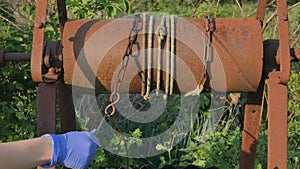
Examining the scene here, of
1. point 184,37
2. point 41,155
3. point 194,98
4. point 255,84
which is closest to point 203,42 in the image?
point 184,37

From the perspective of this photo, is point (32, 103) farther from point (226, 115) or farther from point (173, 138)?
point (226, 115)

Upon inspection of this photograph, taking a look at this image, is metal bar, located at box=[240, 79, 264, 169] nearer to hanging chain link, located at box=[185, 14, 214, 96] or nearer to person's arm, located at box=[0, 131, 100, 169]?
hanging chain link, located at box=[185, 14, 214, 96]

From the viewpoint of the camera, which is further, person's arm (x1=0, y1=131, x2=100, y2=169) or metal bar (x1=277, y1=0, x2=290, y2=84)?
metal bar (x1=277, y1=0, x2=290, y2=84)

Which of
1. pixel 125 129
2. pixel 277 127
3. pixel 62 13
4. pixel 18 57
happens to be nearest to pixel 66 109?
pixel 18 57

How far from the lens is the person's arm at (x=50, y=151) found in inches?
72.7

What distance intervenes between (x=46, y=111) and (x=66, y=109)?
40 cm

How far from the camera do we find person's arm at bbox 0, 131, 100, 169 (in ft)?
6.06

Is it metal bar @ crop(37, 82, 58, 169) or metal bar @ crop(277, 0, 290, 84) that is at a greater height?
metal bar @ crop(277, 0, 290, 84)


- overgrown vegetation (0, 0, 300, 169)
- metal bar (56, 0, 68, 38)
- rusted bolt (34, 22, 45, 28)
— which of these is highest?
metal bar (56, 0, 68, 38)

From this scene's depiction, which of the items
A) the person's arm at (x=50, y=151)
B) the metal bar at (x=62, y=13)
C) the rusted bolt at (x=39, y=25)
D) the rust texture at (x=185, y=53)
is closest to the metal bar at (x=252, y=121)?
the rust texture at (x=185, y=53)

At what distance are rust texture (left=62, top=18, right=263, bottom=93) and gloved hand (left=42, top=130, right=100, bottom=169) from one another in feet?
0.88

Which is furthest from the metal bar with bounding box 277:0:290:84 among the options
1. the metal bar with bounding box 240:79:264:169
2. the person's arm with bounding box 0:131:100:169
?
the person's arm with bounding box 0:131:100:169

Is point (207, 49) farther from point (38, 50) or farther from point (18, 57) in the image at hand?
point (18, 57)

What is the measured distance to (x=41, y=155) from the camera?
1935 millimetres
